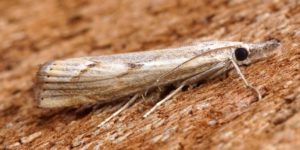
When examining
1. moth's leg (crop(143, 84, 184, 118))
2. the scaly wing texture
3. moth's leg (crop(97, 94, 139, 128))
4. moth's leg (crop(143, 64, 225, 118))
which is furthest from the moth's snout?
moth's leg (crop(97, 94, 139, 128))

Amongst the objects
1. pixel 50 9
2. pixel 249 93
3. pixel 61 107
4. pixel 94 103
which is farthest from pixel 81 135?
pixel 50 9

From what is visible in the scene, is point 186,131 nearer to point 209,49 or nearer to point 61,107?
point 209,49

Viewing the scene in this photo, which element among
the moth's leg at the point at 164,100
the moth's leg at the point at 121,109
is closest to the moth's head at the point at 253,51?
the moth's leg at the point at 164,100

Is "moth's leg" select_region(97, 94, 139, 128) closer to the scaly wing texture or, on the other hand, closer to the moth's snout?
the scaly wing texture

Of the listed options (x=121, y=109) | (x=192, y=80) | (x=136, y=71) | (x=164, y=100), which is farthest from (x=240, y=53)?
(x=121, y=109)

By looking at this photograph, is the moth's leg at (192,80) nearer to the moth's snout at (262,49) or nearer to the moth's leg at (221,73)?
the moth's leg at (221,73)

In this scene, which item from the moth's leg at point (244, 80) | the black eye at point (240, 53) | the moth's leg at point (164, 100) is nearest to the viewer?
the moth's leg at point (244, 80)
